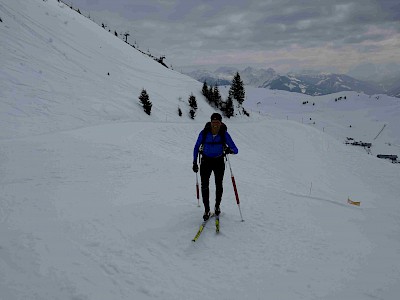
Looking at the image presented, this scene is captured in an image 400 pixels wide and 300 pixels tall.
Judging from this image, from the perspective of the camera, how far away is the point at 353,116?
12569 cm

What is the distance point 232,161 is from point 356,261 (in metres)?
18.0

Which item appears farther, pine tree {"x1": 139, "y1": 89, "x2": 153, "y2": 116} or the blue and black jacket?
pine tree {"x1": 139, "y1": 89, "x2": 153, "y2": 116}

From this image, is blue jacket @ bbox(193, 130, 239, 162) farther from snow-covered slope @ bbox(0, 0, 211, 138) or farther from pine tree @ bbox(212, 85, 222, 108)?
pine tree @ bbox(212, 85, 222, 108)

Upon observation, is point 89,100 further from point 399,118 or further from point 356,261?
point 399,118

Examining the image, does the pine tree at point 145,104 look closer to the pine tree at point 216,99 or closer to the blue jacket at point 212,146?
the pine tree at point 216,99

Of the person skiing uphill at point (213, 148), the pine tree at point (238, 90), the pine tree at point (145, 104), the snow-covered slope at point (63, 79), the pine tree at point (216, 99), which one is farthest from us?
the pine tree at point (238, 90)

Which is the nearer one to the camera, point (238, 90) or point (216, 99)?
point (216, 99)

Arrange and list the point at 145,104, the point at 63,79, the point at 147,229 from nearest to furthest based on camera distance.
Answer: the point at 147,229, the point at 63,79, the point at 145,104

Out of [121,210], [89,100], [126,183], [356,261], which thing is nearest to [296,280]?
[356,261]

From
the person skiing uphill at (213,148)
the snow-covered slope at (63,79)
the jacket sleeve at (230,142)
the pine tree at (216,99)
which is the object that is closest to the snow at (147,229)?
the snow-covered slope at (63,79)

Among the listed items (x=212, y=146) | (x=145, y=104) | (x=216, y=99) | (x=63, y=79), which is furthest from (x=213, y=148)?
(x=216, y=99)

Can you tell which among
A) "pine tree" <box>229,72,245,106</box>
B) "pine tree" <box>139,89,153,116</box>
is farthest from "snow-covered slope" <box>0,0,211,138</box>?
"pine tree" <box>229,72,245,106</box>

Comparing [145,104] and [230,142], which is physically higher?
[145,104]

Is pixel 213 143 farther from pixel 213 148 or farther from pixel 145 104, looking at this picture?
pixel 145 104
